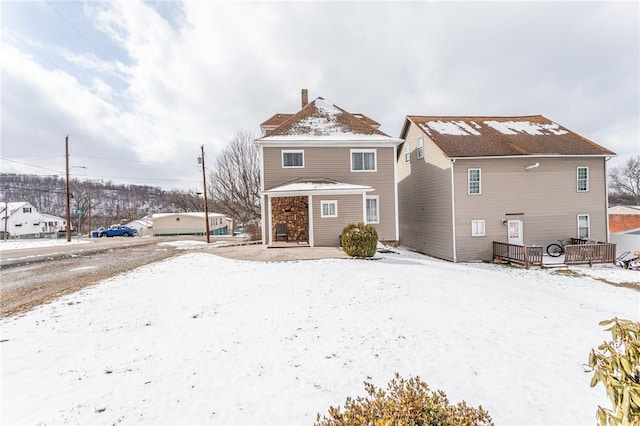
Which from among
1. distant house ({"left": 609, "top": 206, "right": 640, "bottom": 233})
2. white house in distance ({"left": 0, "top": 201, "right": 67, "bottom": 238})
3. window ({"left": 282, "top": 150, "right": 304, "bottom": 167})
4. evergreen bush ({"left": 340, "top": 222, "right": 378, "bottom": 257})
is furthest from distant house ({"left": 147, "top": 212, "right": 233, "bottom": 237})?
distant house ({"left": 609, "top": 206, "right": 640, "bottom": 233})

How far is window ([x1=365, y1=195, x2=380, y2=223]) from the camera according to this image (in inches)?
674

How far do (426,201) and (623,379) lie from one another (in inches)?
741

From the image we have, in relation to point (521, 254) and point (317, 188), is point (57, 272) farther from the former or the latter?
point (521, 254)

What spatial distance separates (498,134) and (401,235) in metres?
10.3

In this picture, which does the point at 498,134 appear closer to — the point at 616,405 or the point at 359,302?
the point at 359,302

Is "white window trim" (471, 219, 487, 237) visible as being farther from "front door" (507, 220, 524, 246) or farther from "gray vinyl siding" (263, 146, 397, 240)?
"gray vinyl siding" (263, 146, 397, 240)

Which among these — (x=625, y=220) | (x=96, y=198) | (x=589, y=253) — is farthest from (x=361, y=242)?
(x=96, y=198)

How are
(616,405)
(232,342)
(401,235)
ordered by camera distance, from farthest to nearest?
(401,235), (232,342), (616,405)

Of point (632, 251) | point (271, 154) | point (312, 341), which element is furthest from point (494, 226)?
point (312, 341)

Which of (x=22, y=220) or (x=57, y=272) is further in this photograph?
(x=22, y=220)

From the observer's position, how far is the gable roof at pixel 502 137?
16906 mm

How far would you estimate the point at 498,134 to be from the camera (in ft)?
61.8

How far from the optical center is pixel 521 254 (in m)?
14.8

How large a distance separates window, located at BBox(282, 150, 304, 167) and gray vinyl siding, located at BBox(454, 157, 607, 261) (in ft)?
31.0
